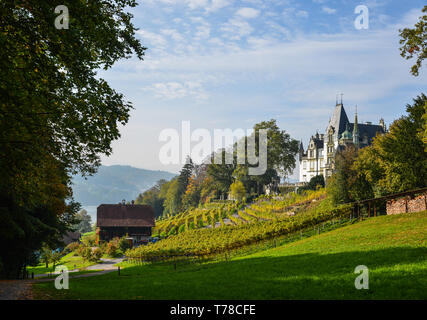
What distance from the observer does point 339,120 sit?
9712cm

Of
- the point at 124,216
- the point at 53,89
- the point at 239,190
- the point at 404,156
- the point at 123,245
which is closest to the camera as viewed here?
the point at 53,89

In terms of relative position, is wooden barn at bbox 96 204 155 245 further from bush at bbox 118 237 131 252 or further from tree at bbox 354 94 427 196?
tree at bbox 354 94 427 196

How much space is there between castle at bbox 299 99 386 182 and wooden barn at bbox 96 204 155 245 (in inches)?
1793

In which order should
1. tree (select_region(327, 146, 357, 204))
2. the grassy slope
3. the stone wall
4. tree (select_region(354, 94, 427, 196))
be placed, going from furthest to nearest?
tree (select_region(327, 146, 357, 204)) < tree (select_region(354, 94, 427, 196)) < the stone wall < the grassy slope

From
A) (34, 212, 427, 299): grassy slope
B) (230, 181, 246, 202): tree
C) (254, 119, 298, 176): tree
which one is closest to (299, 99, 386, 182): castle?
(254, 119, 298, 176): tree

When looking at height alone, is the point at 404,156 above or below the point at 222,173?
below

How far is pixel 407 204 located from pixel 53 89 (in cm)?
2976

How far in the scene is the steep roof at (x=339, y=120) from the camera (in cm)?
9612

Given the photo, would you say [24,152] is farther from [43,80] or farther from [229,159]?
[229,159]

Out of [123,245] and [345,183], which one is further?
[123,245]

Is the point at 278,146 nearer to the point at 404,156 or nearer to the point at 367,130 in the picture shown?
the point at 367,130

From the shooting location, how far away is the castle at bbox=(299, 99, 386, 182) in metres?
92.9

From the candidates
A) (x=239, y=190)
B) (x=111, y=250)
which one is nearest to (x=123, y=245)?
(x=111, y=250)
